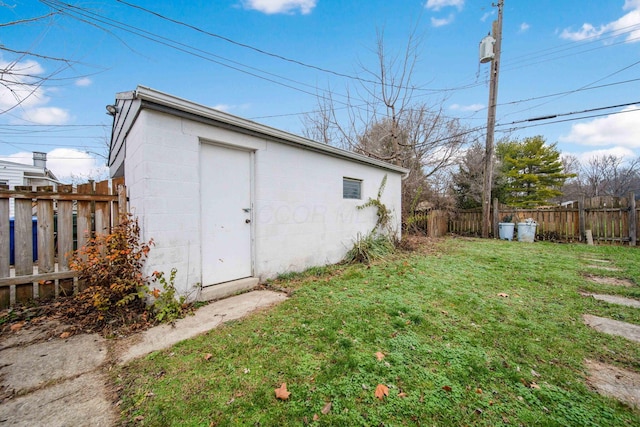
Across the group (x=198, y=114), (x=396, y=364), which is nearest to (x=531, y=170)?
(x=396, y=364)

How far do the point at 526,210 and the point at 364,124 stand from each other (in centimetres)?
728

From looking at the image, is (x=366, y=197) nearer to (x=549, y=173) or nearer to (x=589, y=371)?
(x=589, y=371)

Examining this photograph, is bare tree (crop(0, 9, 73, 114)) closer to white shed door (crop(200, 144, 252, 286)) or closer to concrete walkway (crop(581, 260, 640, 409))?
white shed door (crop(200, 144, 252, 286))

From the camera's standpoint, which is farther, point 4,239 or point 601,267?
point 601,267

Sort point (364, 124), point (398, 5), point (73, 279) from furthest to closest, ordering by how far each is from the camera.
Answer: point (364, 124) → point (398, 5) → point (73, 279)

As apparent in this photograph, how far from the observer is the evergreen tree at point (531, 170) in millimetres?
18000

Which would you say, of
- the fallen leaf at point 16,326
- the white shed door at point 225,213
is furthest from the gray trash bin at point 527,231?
the fallen leaf at point 16,326

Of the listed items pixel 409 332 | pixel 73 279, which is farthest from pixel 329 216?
Answer: pixel 73 279

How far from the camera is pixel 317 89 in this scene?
33.4ft

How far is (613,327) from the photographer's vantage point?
8.39 feet

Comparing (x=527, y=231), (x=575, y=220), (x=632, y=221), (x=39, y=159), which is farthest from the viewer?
(x=39, y=159)

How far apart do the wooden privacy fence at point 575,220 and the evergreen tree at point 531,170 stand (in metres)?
10.2

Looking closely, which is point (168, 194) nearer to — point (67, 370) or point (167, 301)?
point (167, 301)

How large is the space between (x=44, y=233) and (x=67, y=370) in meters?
1.97
